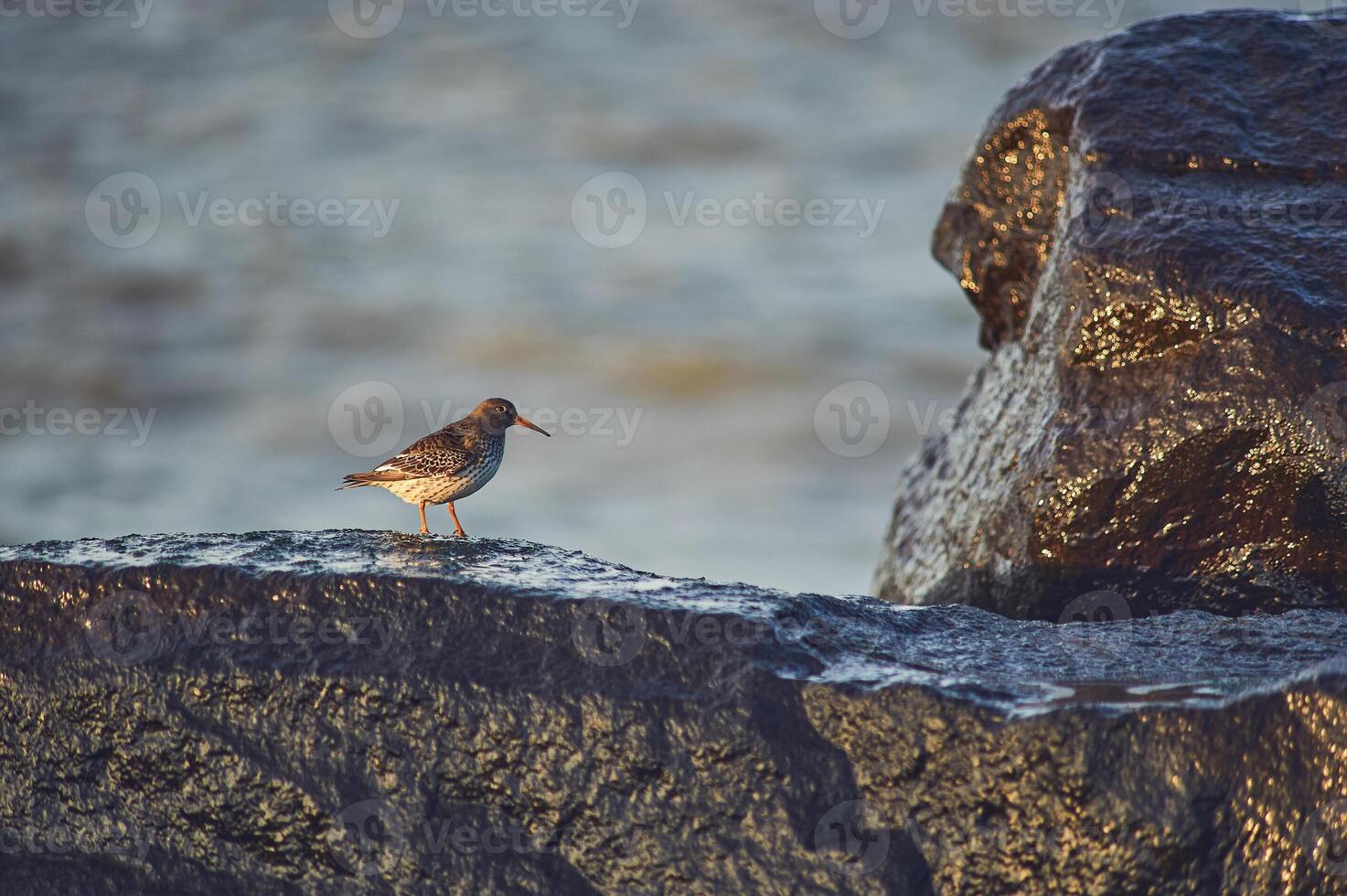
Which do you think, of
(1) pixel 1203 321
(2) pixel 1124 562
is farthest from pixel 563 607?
(1) pixel 1203 321

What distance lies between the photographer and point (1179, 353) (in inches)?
186

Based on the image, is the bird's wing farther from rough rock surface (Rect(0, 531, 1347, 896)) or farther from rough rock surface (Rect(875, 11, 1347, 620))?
rough rock surface (Rect(875, 11, 1347, 620))

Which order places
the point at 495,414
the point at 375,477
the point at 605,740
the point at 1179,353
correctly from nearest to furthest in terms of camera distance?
the point at 605,740 < the point at 1179,353 < the point at 375,477 < the point at 495,414

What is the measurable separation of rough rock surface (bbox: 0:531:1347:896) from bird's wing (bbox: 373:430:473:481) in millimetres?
1191

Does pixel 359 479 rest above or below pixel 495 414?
below

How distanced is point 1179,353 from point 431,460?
2.68 meters

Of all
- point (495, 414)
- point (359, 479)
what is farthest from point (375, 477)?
point (495, 414)

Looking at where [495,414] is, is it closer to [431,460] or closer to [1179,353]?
[431,460]

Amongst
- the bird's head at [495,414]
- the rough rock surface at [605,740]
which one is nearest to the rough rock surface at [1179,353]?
the rough rock surface at [605,740]

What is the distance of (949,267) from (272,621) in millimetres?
4101

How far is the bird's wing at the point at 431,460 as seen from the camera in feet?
16.2

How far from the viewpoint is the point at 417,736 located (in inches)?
132

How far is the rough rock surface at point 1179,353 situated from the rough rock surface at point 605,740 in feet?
2.91

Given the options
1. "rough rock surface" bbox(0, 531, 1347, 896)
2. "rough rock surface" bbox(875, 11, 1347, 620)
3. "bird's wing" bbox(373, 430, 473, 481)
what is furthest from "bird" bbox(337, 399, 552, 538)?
"rough rock surface" bbox(875, 11, 1347, 620)
